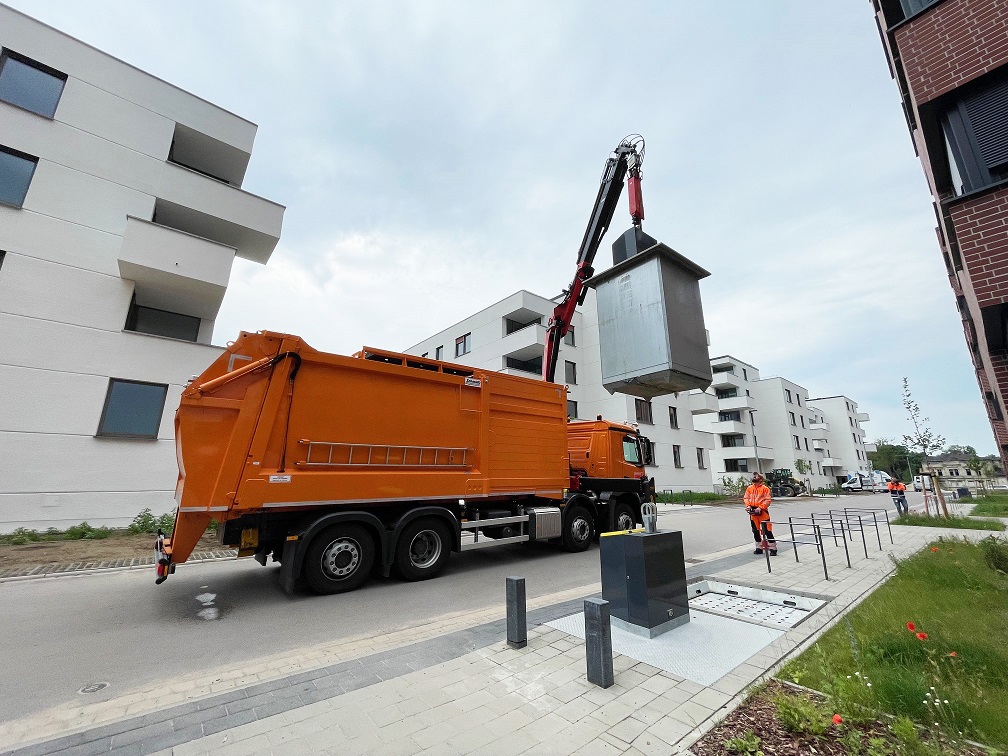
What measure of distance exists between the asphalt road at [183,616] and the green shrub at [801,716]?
3.54 metres

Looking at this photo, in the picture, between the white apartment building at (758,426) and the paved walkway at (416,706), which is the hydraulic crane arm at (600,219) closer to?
the paved walkway at (416,706)

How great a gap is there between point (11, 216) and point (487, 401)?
516 inches

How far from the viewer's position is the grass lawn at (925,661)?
103 inches

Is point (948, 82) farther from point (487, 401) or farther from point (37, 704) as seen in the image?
point (37, 704)

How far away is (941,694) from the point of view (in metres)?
2.77

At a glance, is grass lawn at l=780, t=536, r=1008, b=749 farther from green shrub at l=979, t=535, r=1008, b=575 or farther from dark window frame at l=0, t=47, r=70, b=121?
dark window frame at l=0, t=47, r=70, b=121

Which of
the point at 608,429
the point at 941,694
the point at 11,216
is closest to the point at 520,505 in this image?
the point at 608,429

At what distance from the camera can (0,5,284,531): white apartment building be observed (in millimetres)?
10391

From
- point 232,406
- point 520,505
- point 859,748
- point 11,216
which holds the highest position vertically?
point 11,216

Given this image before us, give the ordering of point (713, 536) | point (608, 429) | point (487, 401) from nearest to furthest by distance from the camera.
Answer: point (487, 401), point (608, 429), point (713, 536)

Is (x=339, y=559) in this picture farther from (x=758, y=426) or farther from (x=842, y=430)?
(x=842, y=430)

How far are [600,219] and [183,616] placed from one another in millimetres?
11178

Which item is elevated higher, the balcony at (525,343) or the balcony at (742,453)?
the balcony at (525,343)

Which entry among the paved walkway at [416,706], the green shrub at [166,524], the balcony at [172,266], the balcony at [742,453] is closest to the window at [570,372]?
the balcony at [172,266]
